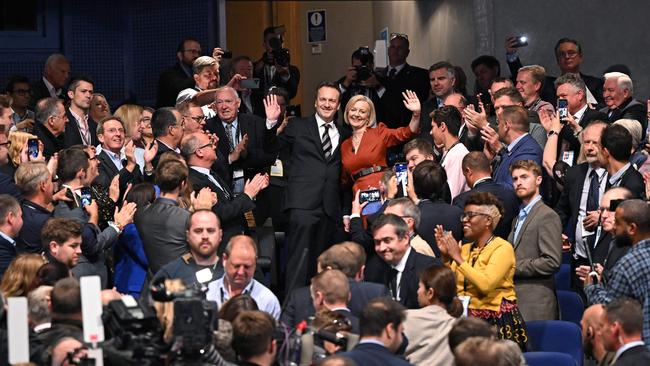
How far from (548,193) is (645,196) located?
123 cm

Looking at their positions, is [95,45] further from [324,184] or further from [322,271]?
[322,271]

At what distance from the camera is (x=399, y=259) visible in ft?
26.8

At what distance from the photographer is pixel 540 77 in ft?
36.5

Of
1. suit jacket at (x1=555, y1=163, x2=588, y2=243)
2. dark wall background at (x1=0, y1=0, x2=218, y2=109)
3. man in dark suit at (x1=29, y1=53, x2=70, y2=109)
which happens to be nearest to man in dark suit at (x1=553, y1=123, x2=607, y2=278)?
suit jacket at (x1=555, y1=163, x2=588, y2=243)

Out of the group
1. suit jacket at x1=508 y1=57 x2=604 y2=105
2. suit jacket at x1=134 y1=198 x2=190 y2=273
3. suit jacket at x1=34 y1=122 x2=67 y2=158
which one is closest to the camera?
suit jacket at x1=134 y1=198 x2=190 y2=273

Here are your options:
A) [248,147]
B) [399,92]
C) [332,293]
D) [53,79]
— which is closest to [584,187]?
[248,147]

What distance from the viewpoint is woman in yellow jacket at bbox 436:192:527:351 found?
8.13 meters

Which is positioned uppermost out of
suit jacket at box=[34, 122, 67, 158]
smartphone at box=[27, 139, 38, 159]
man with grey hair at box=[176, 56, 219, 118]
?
man with grey hair at box=[176, 56, 219, 118]

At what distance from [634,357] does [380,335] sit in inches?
48.4

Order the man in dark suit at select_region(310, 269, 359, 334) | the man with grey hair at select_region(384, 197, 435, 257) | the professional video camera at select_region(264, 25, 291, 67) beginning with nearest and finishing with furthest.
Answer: the man in dark suit at select_region(310, 269, 359, 334), the man with grey hair at select_region(384, 197, 435, 257), the professional video camera at select_region(264, 25, 291, 67)

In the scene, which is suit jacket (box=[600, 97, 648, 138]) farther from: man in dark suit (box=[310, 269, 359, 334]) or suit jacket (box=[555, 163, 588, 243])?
man in dark suit (box=[310, 269, 359, 334])

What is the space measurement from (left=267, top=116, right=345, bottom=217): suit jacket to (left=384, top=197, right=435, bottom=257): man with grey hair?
1875 mm

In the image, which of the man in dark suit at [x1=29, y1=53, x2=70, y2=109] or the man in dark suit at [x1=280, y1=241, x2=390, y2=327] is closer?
the man in dark suit at [x1=280, y1=241, x2=390, y2=327]

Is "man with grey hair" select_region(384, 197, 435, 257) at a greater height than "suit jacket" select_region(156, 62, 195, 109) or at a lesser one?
lesser
